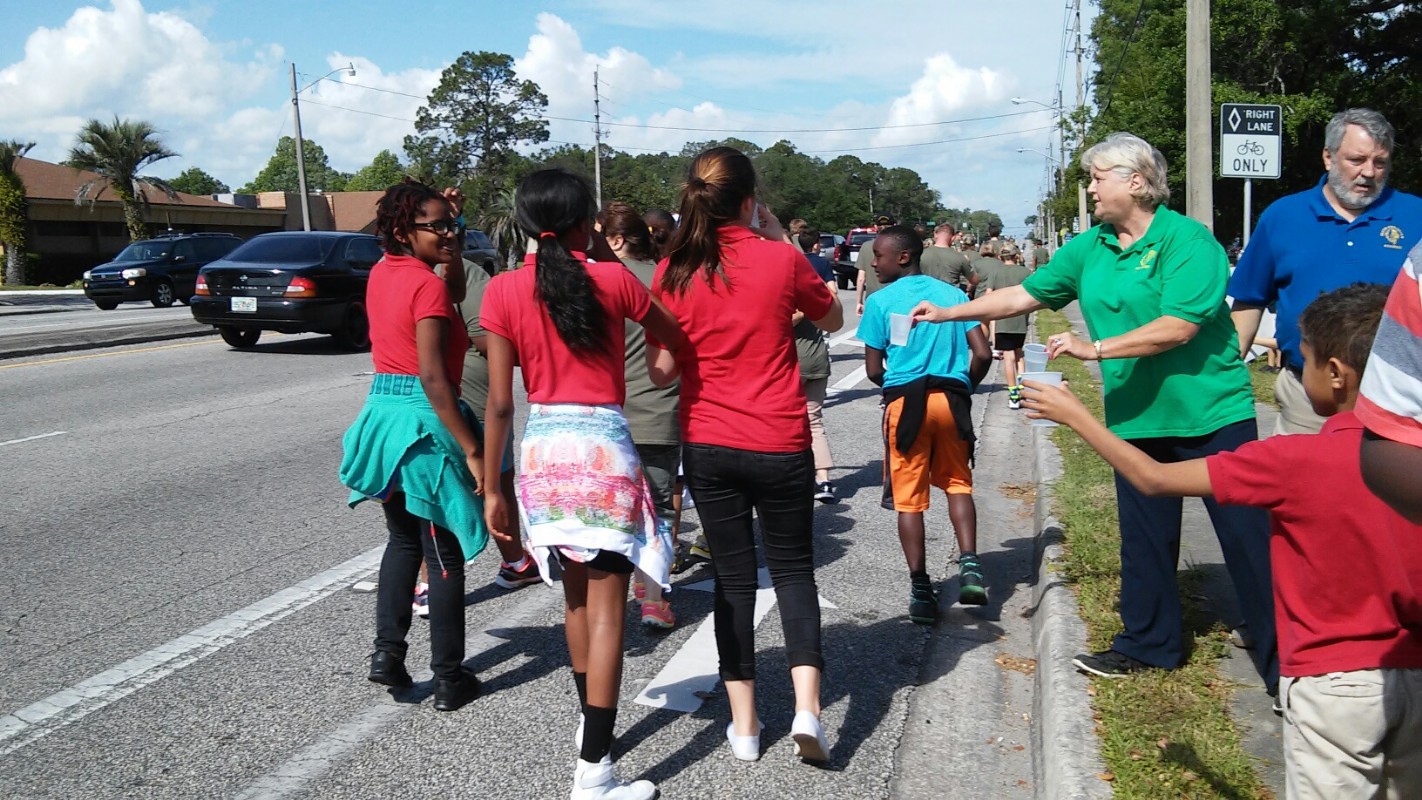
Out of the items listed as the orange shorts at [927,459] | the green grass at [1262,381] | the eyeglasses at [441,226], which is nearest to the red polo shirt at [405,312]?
the eyeglasses at [441,226]

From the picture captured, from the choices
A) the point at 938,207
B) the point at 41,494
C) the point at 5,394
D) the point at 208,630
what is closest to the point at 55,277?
the point at 5,394

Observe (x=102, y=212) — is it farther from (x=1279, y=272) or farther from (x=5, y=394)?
→ (x=1279, y=272)

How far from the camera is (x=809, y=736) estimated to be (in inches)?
138

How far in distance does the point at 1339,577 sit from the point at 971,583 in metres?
3.00

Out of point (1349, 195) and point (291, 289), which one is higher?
point (1349, 195)

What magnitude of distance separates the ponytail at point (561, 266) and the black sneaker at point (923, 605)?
2.37 m

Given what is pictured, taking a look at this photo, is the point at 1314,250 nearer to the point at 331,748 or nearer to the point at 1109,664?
the point at 1109,664

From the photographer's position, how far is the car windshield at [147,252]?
26266mm

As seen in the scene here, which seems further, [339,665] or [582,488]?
[339,665]

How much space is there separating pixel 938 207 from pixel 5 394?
162693 mm

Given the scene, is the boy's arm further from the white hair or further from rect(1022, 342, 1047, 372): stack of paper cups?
the white hair

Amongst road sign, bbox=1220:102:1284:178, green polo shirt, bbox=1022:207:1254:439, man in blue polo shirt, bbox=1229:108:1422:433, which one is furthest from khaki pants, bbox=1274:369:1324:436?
road sign, bbox=1220:102:1284:178

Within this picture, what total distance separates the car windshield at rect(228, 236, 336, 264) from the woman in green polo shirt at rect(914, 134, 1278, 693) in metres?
13.3

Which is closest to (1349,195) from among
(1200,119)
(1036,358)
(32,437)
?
(1036,358)
